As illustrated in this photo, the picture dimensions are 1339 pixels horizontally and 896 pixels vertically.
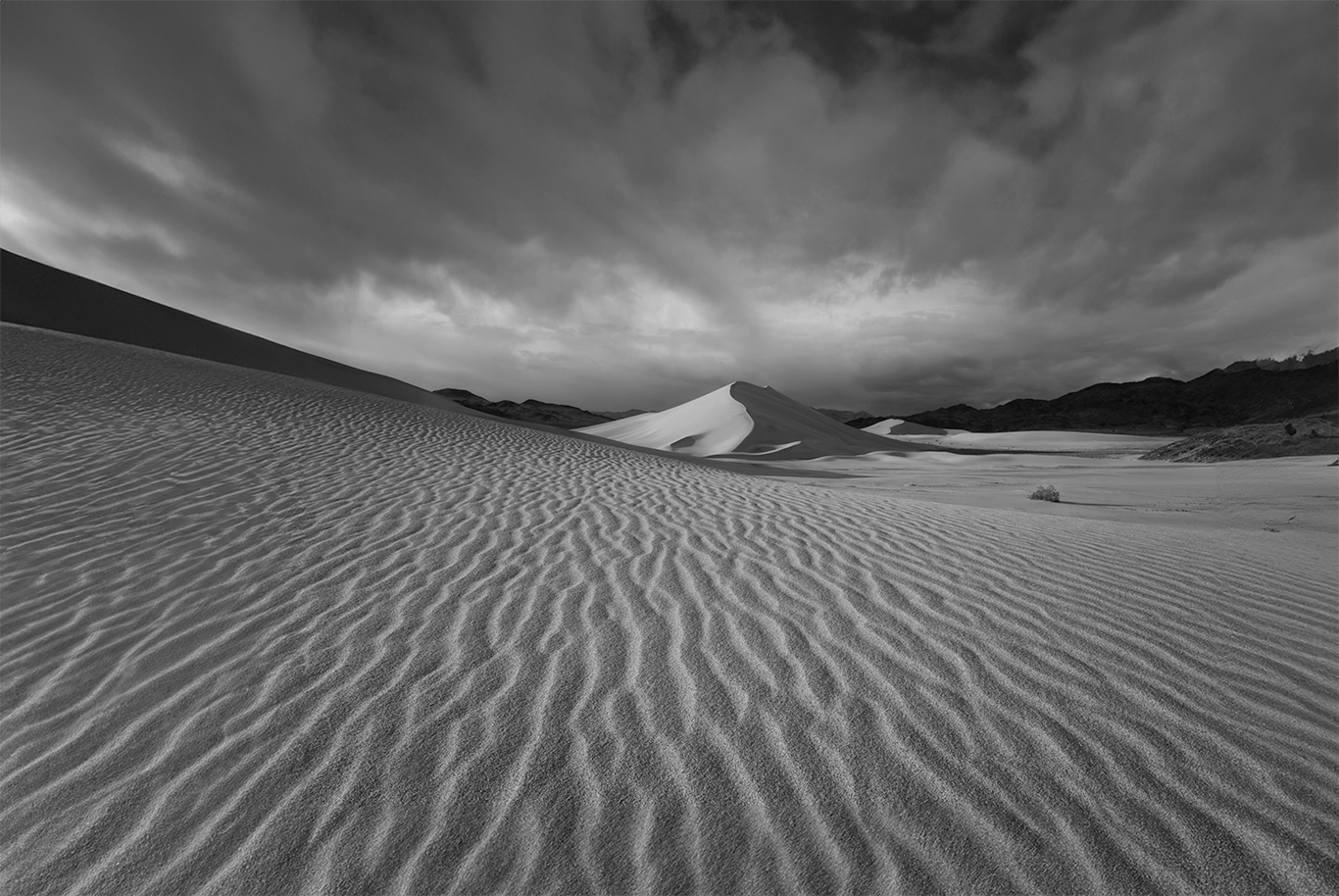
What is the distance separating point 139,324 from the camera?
29.1 m

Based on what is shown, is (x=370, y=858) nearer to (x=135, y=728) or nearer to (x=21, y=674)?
(x=135, y=728)

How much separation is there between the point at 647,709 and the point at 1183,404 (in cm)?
22475

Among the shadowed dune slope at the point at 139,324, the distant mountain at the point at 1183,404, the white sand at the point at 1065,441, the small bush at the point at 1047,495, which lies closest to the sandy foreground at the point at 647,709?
the small bush at the point at 1047,495

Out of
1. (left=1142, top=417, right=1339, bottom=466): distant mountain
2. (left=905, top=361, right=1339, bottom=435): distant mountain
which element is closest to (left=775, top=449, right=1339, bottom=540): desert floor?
(left=1142, top=417, right=1339, bottom=466): distant mountain

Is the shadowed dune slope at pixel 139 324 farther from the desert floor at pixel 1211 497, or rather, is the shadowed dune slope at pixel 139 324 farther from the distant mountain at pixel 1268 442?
the distant mountain at pixel 1268 442

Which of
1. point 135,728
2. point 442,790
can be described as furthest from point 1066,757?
point 135,728

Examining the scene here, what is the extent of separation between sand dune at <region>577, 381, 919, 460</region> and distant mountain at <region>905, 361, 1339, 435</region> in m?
124

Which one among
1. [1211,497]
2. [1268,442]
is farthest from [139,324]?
[1268,442]

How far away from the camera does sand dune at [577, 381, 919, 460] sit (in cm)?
3600

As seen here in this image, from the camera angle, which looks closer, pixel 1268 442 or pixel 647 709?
pixel 647 709

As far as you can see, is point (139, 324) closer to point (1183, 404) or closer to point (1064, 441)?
point (1064, 441)

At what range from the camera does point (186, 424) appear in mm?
9172

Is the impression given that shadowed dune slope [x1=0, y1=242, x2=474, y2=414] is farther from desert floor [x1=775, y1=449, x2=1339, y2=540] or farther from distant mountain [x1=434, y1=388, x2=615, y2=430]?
distant mountain [x1=434, y1=388, x2=615, y2=430]

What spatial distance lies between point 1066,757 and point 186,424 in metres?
12.1
